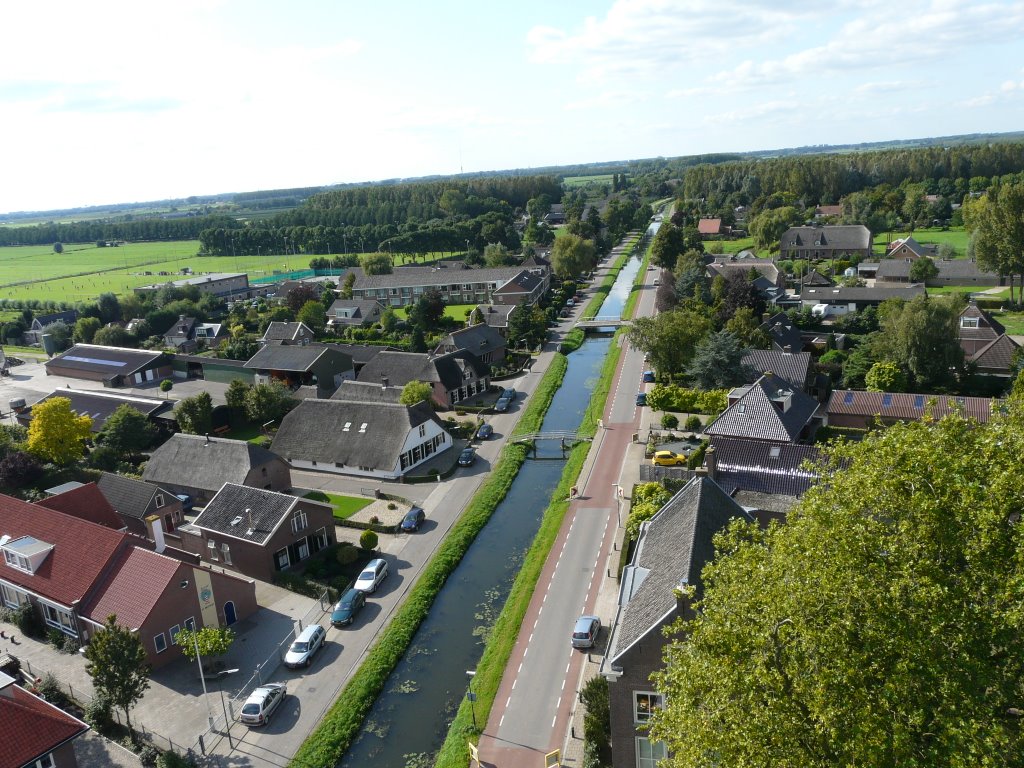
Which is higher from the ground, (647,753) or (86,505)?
(86,505)

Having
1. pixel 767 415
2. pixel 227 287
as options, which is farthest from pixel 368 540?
pixel 227 287

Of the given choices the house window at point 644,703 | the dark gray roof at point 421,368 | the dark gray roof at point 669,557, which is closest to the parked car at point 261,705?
the dark gray roof at point 669,557

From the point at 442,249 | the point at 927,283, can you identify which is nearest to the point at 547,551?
the point at 927,283

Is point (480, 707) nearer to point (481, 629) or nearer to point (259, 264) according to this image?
point (481, 629)

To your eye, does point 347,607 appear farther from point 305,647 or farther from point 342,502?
point 342,502

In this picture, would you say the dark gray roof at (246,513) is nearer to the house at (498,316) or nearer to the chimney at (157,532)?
the chimney at (157,532)

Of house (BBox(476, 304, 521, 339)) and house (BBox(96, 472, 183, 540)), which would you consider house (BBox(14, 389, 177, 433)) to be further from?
house (BBox(476, 304, 521, 339))
